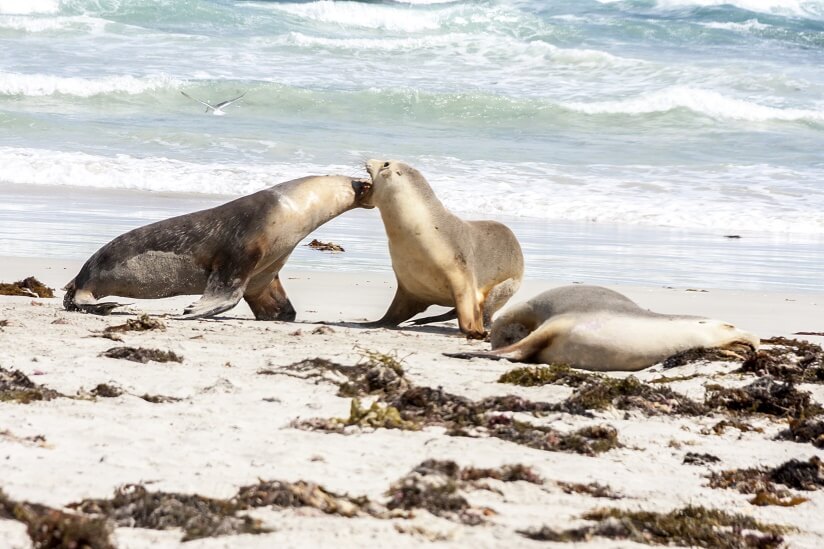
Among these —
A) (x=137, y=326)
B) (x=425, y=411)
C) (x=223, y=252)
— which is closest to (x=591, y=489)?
(x=425, y=411)

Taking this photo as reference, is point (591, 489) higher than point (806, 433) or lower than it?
higher

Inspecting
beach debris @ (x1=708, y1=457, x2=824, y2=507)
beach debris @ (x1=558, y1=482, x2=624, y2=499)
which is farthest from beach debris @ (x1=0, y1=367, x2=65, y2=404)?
beach debris @ (x1=708, y1=457, x2=824, y2=507)

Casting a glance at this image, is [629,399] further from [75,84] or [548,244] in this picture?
[75,84]

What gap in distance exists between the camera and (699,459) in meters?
4.26

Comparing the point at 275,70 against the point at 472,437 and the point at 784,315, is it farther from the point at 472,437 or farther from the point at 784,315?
the point at 472,437

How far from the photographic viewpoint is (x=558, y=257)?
11.0 m

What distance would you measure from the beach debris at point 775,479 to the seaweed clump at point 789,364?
172 centimetres

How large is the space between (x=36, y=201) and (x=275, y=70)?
46.9 ft

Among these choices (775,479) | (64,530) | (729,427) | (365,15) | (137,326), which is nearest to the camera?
(64,530)

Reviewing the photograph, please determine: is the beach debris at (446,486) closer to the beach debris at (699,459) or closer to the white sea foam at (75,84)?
the beach debris at (699,459)

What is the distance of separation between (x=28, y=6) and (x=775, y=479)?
32.6m

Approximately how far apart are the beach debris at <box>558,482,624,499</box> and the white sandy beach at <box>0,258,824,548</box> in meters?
0.03

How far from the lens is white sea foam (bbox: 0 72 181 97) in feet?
76.4

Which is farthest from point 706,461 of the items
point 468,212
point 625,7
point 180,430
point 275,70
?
point 625,7
